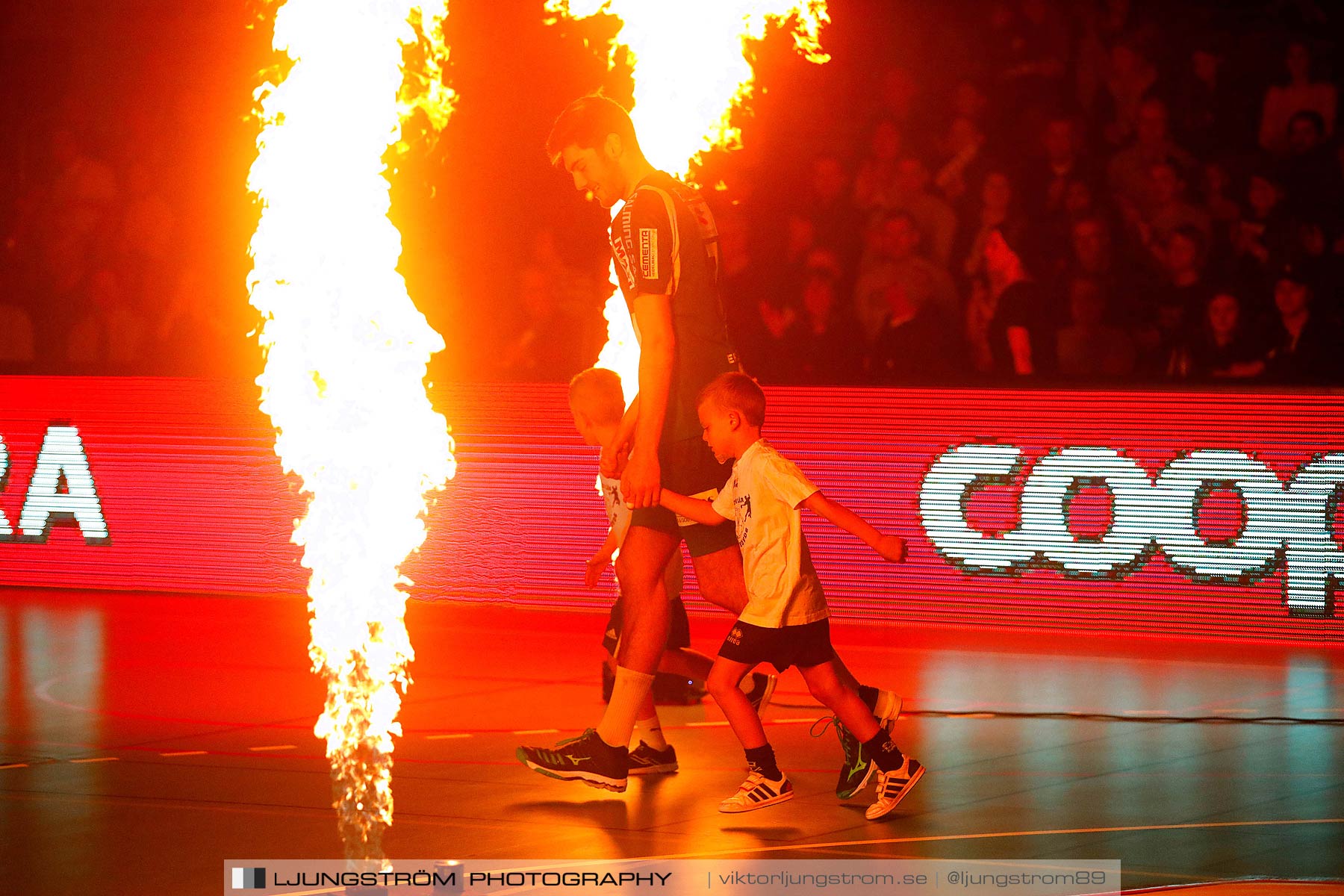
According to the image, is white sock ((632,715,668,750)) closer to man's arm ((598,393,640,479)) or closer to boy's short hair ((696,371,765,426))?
man's arm ((598,393,640,479))

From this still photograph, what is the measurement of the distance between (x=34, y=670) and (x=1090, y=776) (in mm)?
5762

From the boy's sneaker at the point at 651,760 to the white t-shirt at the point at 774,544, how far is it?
37.5 inches

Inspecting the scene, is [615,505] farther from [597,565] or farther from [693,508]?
[693,508]

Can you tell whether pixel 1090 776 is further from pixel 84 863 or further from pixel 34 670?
pixel 34 670

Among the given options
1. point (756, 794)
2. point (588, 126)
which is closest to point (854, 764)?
point (756, 794)

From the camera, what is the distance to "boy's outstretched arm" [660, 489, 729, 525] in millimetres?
6621

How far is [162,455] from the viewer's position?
14.1m

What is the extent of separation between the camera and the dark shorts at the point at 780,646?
6.51m

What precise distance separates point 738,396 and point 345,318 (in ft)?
5.34

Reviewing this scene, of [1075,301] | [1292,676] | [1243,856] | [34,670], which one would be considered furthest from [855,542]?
[1243,856]

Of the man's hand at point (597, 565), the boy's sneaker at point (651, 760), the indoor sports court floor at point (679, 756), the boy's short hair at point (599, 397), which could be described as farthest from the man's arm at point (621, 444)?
the indoor sports court floor at point (679, 756)

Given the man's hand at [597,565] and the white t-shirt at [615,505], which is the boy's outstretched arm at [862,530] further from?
the man's hand at [597,565]

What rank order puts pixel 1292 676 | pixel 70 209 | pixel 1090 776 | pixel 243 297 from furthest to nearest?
pixel 70 209
pixel 243 297
pixel 1292 676
pixel 1090 776

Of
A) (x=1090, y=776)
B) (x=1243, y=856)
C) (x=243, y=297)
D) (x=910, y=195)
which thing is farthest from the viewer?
(x=243, y=297)
